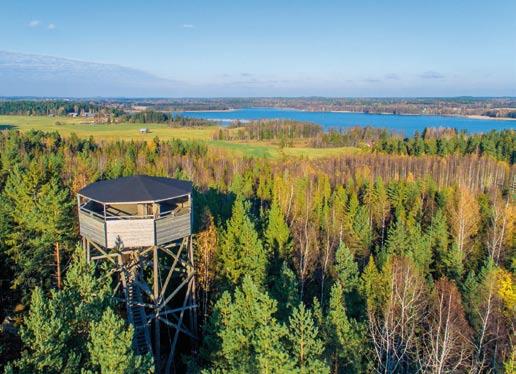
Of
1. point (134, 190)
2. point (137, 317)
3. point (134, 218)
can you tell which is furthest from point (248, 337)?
point (134, 190)

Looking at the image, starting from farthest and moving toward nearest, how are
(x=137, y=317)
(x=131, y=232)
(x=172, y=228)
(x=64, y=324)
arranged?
(x=137, y=317)
(x=172, y=228)
(x=131, y=232)
(x=64, y=324)

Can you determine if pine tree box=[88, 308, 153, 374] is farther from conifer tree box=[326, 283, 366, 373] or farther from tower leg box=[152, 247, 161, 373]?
conifer tree box=[326, 283, 366, 373]

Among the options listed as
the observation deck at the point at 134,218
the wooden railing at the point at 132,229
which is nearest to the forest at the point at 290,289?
the wooden railing at the point at 132,229

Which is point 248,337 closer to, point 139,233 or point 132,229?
point 139,233

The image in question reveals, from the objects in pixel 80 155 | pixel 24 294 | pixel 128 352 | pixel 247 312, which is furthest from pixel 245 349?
pixel 80 155

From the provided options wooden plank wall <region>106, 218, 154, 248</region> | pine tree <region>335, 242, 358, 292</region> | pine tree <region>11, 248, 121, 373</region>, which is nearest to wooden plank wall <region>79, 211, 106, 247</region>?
wooden plank wall <region>106, 218, 154, 248</region>

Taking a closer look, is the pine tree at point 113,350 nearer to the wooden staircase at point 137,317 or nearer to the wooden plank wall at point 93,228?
the wooden staircase at point 137,317
